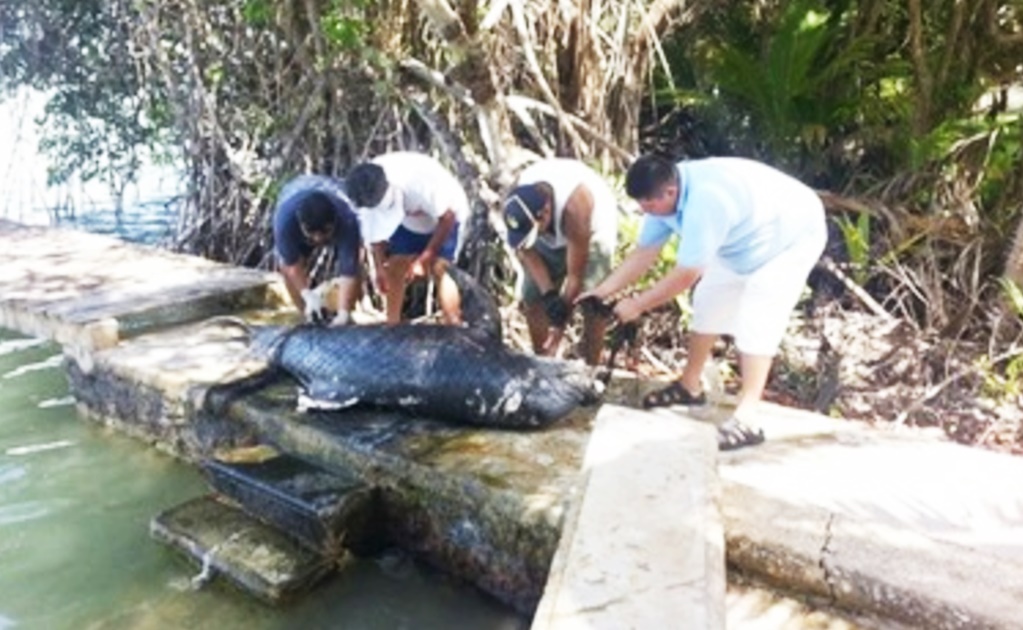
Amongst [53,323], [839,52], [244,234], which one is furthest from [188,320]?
[839,52]

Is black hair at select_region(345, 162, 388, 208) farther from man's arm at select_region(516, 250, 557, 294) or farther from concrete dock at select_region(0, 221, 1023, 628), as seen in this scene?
concrete dock at select_region(0, 221, 1023, 628)

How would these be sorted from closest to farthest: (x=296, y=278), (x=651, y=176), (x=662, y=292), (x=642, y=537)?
(x=642, y=537)
(x=651, y=176)
(x=662, y=292)
(x=296, y=278)

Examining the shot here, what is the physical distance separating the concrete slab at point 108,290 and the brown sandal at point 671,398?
9.32 feet

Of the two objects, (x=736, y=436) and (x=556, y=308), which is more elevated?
(x=556, y=308)

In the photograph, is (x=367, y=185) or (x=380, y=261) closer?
(x=367, y=185)

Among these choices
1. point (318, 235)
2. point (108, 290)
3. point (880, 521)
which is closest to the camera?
point (880, 521)

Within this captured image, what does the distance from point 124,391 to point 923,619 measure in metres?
3.94

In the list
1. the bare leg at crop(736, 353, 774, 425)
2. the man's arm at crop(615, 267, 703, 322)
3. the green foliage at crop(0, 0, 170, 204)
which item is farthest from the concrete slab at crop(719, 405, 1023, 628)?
the green foliage at crop(0, 0, 170, 204)

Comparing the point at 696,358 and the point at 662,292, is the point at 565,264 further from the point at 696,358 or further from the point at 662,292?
the point at 662,292

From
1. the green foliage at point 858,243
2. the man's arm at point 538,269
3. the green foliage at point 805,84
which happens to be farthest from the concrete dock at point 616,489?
the green foliage at point 805,84

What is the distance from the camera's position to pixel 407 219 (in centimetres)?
467

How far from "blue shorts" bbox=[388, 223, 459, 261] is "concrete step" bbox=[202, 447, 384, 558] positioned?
1598 millimetres

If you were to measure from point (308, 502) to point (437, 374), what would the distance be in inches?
30.6

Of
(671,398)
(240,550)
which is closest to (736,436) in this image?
(671,398)
